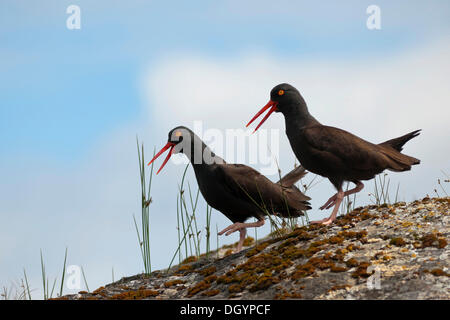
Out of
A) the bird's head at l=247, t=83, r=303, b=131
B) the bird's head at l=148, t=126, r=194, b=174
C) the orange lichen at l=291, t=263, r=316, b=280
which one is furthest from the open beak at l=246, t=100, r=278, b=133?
the orange lichen at l=291, t=263, r=316, b=280

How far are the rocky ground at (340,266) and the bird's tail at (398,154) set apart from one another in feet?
1.72

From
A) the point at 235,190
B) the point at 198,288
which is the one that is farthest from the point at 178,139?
the point at 198,288

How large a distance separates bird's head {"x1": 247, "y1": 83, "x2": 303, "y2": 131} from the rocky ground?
1.77 metres

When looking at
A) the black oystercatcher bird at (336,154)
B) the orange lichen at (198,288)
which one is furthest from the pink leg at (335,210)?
the orange lichen at (198,288)

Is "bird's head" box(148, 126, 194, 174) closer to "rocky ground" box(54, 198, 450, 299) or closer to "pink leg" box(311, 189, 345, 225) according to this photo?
"rocky ground" box(54, 198, 450, 299)

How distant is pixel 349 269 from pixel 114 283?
3.78 metres

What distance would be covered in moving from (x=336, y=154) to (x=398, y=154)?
1.14 m

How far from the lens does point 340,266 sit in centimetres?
477

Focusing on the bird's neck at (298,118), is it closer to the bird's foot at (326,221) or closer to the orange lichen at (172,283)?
the bird's foot at (326,221)

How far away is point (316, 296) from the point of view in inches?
170

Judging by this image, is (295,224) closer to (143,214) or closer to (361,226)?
(361,226)

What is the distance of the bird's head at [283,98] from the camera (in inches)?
283

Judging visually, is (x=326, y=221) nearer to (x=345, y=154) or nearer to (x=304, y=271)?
(x=345, y=154)
